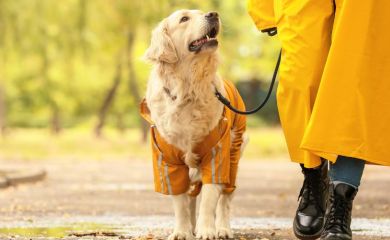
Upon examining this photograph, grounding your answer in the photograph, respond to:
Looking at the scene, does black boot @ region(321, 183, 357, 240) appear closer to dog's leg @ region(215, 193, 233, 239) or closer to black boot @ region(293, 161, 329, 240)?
black boot @ region(293, 161, 329, 240)

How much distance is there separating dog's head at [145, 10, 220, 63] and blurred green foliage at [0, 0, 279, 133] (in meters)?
15.3

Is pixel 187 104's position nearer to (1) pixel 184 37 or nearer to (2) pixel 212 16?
(1) pixel 184 37

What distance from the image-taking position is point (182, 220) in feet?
20.7

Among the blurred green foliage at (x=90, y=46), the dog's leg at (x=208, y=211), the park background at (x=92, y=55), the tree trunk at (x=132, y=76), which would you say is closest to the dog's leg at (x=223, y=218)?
the dog's leg at (x=208, y=211)

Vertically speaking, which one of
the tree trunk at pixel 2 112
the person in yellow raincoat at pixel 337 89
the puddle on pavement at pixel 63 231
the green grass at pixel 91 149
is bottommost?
the tree trunk at pixel 2 112

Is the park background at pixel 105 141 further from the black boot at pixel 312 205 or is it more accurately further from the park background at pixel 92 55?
the black boot at pixel 312 205

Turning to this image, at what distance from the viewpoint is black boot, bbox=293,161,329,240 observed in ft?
18.4

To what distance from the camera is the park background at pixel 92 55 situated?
2727cm

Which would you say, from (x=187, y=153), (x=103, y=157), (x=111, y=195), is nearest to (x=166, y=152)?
(x=187, y=153)

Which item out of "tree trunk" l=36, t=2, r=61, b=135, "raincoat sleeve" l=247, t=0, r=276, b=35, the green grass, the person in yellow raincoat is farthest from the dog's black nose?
"tree trunk" l=36, t=2, r=61, b=135

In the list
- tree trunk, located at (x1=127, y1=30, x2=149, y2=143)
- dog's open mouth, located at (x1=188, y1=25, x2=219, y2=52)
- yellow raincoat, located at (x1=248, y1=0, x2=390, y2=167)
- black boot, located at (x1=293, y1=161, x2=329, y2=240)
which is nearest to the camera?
yellow raincoat, located at (x1=248, y1=0, x2=390, y2=167)

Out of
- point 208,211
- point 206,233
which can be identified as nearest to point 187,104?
point 208,211

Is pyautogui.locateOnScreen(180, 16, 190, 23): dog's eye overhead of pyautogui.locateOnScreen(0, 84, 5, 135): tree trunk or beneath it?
overhead

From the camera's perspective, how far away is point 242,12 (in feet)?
118
